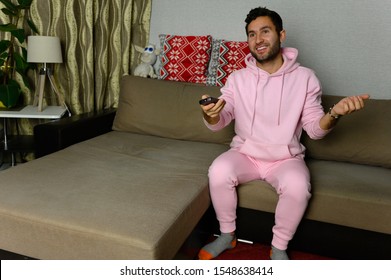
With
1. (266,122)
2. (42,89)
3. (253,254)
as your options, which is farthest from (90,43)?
(253,254)

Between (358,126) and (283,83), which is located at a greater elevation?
(283,83)

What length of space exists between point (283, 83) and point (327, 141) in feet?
1.46

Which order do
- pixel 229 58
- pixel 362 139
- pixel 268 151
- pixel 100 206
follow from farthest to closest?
pixel 229 58 → pixel 362 139 → pixel 268 151 → pixel 100 206

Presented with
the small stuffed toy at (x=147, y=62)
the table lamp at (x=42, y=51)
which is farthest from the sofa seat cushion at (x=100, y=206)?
the small stuffed toy at (x=147, y=62)

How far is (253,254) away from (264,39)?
3.35ft

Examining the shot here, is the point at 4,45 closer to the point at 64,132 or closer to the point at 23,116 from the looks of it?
the point at 23,116

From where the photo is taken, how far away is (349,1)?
80.4 inches

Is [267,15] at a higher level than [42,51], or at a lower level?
higher

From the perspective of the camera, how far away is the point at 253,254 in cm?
155

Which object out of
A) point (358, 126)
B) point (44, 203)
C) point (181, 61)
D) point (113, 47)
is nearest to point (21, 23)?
point (113, 47)

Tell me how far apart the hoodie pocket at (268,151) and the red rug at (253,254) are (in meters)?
0.44

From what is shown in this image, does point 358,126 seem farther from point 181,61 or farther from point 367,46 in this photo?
point 181,61

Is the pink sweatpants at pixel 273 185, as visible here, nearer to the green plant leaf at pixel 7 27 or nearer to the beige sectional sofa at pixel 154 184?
the beige sectional sofa at pixel 154 184

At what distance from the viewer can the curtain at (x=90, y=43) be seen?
2361 millimetres
